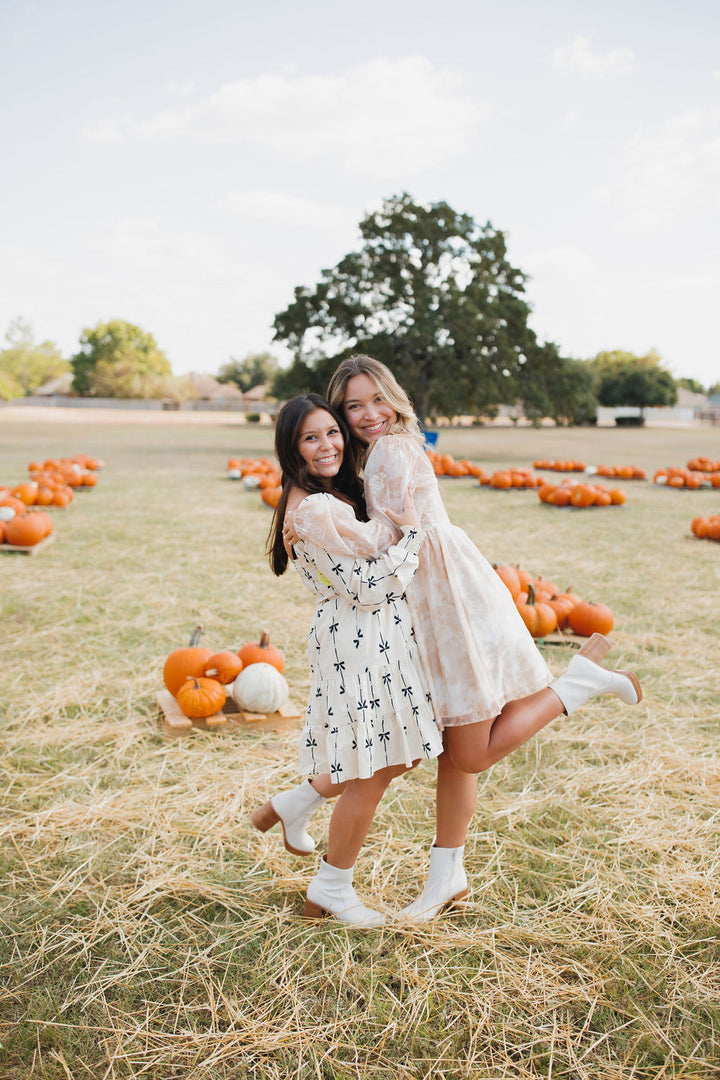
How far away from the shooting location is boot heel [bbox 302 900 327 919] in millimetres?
2312

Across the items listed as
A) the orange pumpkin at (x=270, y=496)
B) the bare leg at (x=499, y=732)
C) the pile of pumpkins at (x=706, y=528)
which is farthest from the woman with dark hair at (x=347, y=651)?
the orange pumpkin at (x=270, y=496)

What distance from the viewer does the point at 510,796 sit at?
10.0ft

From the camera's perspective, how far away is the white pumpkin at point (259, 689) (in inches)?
144

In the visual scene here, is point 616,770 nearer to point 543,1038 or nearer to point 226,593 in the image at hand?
point 543,1038

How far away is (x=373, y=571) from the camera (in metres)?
2.05

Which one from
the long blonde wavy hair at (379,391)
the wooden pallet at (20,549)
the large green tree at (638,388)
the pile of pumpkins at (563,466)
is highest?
the large green tree at (638,388)

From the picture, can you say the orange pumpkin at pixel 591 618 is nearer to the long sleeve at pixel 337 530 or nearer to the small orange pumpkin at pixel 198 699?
the small orange pumpkin at pixel 198 699

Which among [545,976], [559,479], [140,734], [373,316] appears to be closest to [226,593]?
[140,734]

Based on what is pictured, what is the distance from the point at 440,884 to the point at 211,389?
91.8m

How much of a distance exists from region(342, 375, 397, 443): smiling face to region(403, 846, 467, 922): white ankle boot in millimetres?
1323

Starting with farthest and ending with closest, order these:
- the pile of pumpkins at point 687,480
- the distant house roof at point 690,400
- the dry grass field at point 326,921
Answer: the distant house roof at point 690,400, the pile of pumpkins at point 687,480, the dry grass field at point 326,921

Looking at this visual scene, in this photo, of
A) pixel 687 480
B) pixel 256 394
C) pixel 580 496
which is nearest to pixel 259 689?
pixel 580 496

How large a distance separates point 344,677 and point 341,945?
31.7 inches

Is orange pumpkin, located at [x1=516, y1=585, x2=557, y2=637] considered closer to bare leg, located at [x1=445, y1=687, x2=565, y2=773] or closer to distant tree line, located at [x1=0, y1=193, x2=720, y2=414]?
bare leg, located at [x1=445, y1=687, x2=565, y2=773]
